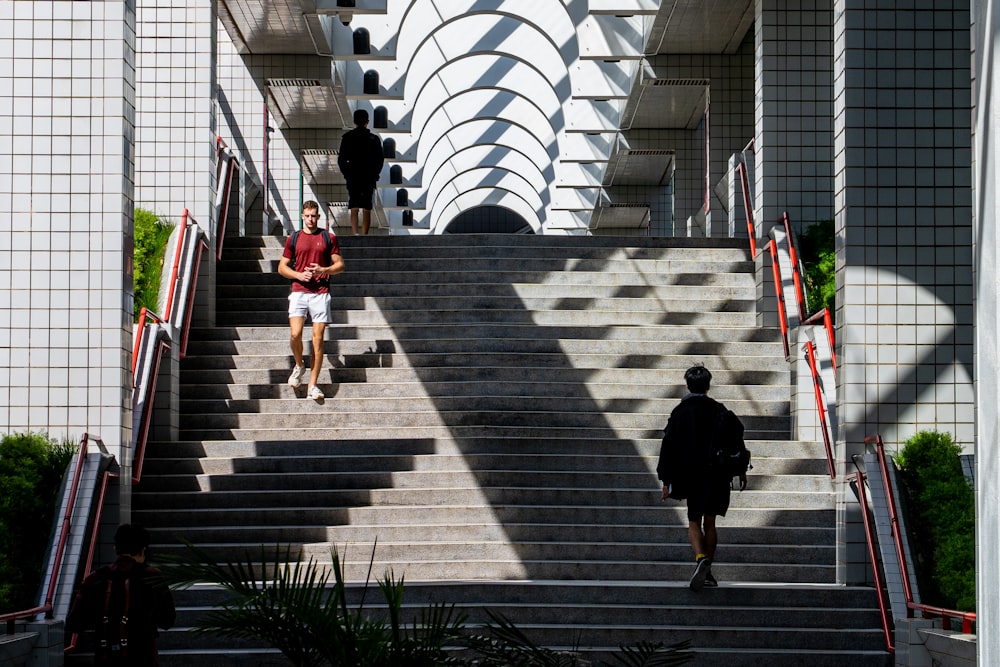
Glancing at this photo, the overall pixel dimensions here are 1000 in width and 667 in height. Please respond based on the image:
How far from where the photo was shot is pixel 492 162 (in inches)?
1769

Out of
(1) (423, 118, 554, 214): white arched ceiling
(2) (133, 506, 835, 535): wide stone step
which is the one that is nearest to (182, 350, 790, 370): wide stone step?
(2) (133, 506, 835, 535): wide stone step

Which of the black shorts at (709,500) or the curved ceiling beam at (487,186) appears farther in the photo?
the curved ceiling beam at (487,186)

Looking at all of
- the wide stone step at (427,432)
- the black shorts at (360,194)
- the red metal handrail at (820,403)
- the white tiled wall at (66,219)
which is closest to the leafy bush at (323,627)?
the white tiled wall at (66,219)

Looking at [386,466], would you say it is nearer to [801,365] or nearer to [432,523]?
[432,523]

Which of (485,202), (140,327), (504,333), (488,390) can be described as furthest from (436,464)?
(485,202)

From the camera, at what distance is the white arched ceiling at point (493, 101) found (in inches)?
984

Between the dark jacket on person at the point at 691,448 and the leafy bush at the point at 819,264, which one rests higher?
the leafy bush at the point at 819,264

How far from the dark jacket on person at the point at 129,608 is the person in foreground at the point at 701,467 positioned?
352 centimetres

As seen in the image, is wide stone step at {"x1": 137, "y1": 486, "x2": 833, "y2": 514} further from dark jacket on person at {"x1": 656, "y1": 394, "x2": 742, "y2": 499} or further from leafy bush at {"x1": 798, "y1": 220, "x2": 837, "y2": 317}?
leafy bush at {"x1": 798, "y1": 220, "x2": 837, "y2": 317}

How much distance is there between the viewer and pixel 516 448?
11.0m

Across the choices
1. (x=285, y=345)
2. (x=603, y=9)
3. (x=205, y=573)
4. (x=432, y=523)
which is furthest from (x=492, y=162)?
(x=205, y=573)

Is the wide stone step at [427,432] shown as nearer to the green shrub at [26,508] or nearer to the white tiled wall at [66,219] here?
the white tiled wall at [66,219]

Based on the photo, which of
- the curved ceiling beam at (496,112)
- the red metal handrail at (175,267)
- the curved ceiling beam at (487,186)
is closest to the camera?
the red metal handrail at (175,267)

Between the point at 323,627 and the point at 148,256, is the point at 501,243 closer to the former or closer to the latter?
the point at 148,256
